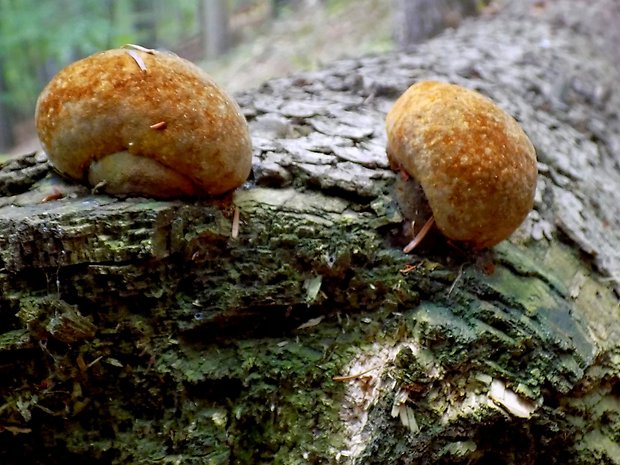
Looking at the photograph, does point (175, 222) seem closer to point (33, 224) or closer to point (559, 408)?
point (33, 224)

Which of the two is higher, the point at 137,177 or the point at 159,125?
the point at 159,125

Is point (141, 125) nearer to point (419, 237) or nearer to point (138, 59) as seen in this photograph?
point (138, 59)

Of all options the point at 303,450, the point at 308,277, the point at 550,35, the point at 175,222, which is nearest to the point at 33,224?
the point at 175,222

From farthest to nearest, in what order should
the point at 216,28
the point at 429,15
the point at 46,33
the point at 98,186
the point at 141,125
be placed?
the point at 216,28
the point at 46,33
the point at 429,15
the point at 98,186
the point at 141,125

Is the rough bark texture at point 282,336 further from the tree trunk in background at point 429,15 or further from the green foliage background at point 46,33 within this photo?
the green foliage background at point 46,33

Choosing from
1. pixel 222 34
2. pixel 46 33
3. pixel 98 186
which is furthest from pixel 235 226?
pixel 222 34

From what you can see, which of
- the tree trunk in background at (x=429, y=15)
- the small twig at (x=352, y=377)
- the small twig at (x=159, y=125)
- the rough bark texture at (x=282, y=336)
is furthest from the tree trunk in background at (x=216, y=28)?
the small twig at (x=352, y=377)

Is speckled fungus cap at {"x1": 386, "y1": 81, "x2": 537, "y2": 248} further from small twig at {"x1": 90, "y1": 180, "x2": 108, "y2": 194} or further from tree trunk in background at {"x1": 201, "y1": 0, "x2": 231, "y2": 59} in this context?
tree trunk in background at {"x1": 201, "y1": 0, "x2": 231, "y2": 59}
